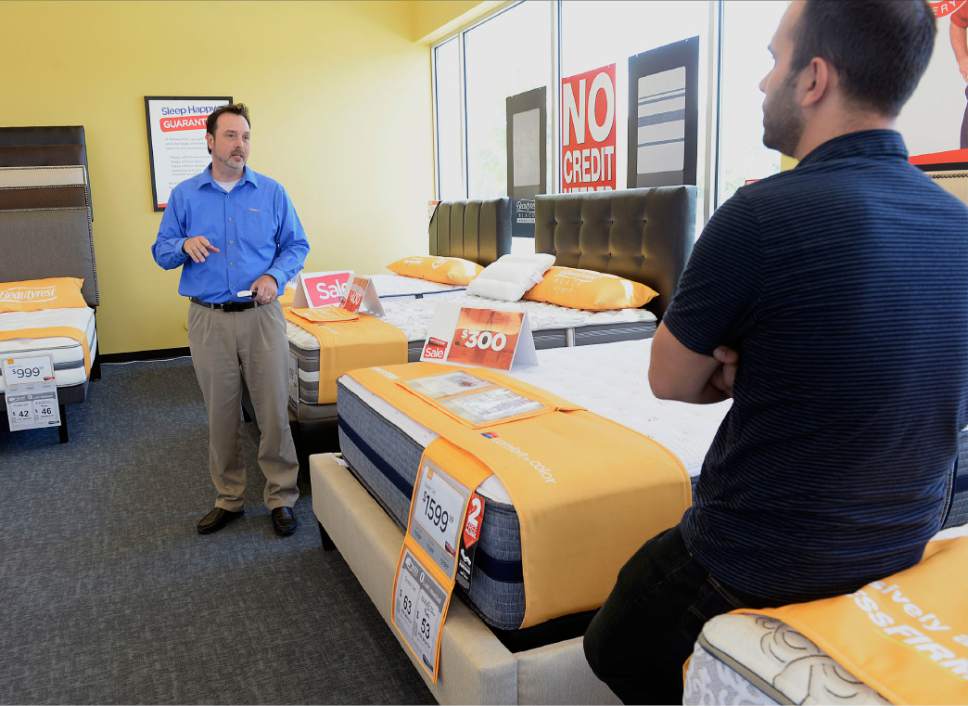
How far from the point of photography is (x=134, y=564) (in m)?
2.66

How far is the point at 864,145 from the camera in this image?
984mm

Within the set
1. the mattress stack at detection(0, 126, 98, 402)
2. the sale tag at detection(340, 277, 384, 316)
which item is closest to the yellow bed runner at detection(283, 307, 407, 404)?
the sale tag at detection(340, 277, 384, 316)

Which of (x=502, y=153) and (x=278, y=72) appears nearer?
(x=502, y=153)

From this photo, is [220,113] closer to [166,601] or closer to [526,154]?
[166,601]

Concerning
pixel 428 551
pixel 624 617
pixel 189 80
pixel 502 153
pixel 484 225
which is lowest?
pixel 428 551

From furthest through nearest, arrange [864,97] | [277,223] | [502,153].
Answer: [502,153]
[277,223]
[864,97]

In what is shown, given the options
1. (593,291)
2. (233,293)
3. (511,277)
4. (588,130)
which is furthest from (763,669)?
(588,130)

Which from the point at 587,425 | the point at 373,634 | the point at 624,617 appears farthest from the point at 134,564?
the point at 624,617

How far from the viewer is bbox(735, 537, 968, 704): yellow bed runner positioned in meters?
0.92

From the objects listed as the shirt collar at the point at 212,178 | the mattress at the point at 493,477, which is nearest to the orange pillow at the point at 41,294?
the shirt collar at the point at 212,178

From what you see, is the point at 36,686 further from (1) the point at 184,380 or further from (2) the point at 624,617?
(1) the point at 184,380

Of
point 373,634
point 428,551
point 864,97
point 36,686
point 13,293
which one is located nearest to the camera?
point 864,97

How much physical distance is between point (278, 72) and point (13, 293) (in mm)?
2882

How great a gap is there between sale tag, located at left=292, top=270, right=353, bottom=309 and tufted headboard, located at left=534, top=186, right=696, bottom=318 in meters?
1.38
